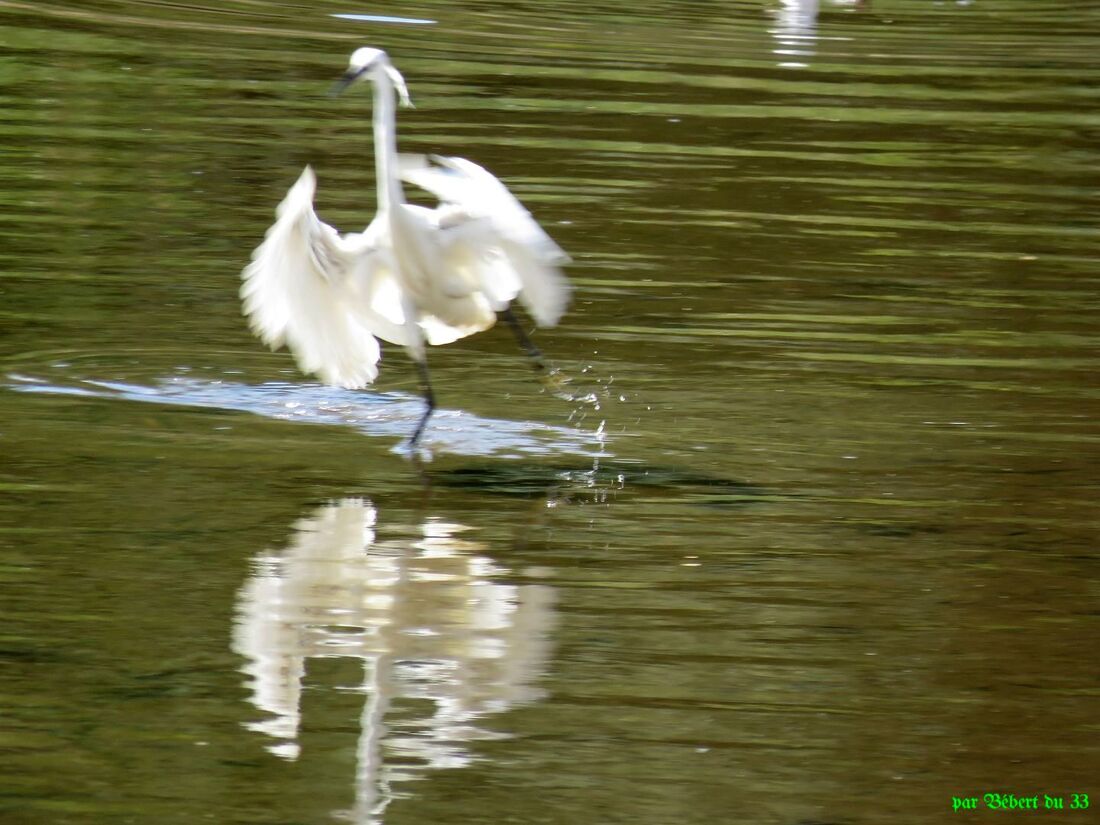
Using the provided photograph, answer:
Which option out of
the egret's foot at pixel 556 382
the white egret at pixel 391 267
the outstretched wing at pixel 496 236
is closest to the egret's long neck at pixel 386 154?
the white egret at pixel 391 267

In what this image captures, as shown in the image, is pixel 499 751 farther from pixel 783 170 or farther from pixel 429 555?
pixel 783 170

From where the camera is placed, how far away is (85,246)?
29.6 ft

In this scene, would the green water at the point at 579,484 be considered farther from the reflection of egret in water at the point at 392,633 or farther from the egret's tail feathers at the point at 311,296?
the egret's tail feathers at the point at 311,296

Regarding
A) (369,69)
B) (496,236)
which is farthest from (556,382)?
(369,69)

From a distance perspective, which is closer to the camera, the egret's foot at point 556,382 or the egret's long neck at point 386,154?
the egret's long neck at point 386,154

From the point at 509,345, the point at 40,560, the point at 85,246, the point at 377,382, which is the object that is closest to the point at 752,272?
the point at 509,345

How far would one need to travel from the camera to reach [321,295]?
7.03m

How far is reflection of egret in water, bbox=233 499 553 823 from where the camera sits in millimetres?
4484

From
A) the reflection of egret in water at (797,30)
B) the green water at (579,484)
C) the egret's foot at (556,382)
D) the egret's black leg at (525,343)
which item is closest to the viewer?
the green water at (579,484)

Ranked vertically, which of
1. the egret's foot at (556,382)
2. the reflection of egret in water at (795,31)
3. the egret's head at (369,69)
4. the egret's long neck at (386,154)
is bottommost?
the egret's foot at (556,382)

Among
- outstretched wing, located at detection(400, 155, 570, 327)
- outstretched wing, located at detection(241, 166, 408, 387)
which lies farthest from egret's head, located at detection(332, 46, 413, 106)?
outstretched wing, located at detection(241, 166, 408, 387)

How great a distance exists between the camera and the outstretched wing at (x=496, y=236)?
689cm

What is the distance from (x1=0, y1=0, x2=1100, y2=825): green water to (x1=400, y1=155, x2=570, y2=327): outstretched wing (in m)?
0.44

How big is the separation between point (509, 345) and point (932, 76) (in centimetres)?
693
